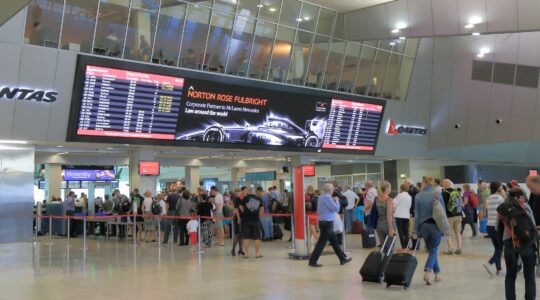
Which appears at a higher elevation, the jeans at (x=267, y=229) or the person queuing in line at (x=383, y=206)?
the person queuing in line at (x=383, y=206)

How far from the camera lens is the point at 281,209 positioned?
17375 millimetres

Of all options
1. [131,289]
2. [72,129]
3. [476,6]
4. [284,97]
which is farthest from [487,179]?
[131,289]

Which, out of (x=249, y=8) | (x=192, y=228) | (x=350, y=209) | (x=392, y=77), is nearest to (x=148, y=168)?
(x=192, y=228)

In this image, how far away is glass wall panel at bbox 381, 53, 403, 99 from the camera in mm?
23609

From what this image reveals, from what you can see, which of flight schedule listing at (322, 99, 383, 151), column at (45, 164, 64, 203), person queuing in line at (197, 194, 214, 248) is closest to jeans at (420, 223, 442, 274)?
person queuing in line at (197, 194, 214, 248)

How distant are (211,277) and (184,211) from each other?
250 inches

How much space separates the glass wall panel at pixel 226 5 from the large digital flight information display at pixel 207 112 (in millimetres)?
2434

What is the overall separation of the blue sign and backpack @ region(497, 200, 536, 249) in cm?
2629

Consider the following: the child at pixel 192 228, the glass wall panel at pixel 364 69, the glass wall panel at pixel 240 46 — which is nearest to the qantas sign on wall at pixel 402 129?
the glass wall panel at pixel 364 69

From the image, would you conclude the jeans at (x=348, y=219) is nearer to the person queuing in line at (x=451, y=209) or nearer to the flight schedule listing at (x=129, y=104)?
the person queuing in line at (x=451, y=209)

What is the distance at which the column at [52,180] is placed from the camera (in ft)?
78.1

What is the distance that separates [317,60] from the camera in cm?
2127

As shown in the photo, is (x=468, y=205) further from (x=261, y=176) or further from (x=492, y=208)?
(x=261, y=176)

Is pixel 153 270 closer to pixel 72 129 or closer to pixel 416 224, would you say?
pixel 416 224
